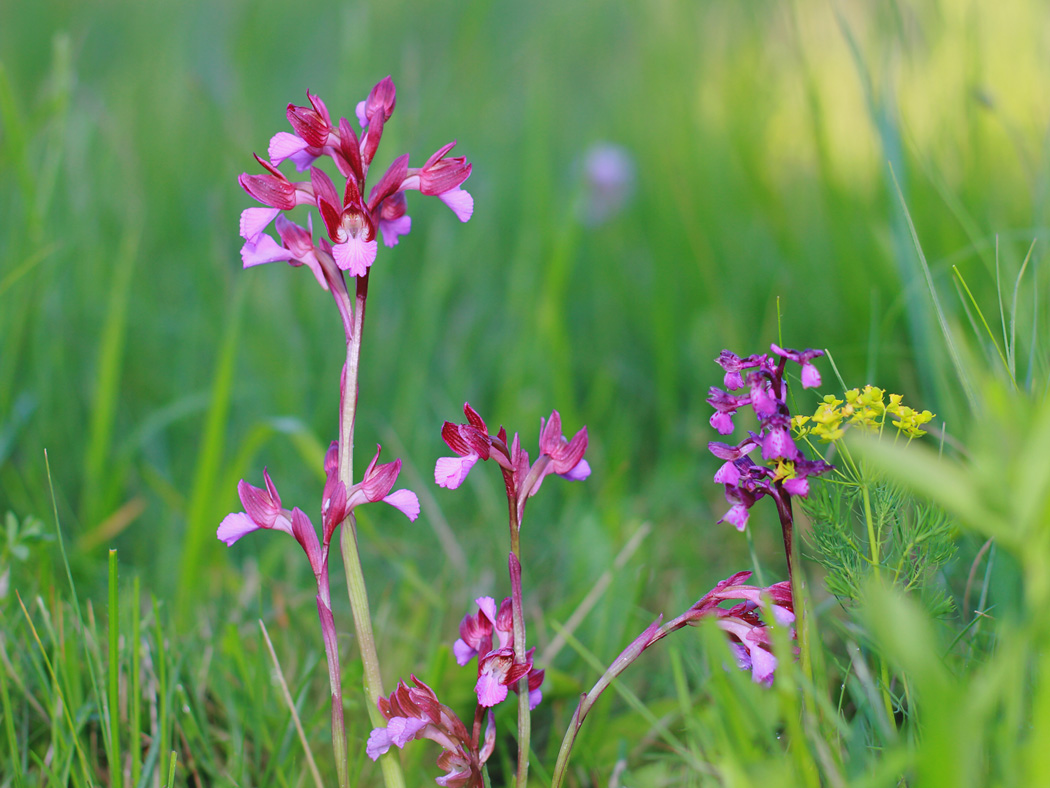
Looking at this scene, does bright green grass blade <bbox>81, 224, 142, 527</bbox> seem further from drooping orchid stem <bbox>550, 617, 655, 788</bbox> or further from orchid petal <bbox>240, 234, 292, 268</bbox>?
drooping orchid stem <bbox>550, 617, 655, 788</bbox>

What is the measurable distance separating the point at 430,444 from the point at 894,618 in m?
1.96

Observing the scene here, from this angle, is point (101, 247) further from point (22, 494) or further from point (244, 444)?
point (244, 444)

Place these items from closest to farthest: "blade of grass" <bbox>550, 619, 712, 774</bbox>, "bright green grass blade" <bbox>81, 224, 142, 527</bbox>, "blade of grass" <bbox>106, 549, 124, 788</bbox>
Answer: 1. "blade of grass" <bbox>550, 619, 712, 774</bbox>
2. "blade of grass" <bbox>106, 549, 124, 788</bbox>
3. "bright green grass blade" <bbox>81, 224, 142, 527</bbox>

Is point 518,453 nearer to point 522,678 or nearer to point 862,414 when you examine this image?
point 522,678

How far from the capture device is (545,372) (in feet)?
8.29

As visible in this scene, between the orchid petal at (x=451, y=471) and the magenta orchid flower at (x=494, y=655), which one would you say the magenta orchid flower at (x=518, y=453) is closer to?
the orchid petal at (x=451, y=471)

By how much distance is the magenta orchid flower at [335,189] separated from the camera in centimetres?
89

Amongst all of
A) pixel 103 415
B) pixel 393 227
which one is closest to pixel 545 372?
pixel 103 415

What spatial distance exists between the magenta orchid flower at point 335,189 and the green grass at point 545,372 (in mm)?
462

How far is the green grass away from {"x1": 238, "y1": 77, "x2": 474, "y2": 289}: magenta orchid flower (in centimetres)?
46

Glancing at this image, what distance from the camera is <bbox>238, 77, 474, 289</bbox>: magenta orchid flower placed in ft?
2.93

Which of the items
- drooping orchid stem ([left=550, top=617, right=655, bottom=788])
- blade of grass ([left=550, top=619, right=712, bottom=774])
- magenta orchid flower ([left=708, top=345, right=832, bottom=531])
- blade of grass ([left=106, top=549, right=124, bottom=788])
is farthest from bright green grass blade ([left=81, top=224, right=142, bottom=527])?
magenta orchid flower ([left=708, top=345, right=832, bottom=531])

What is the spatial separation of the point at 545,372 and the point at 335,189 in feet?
5.31

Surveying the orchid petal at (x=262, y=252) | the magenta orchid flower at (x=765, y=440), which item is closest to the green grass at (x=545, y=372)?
the magenta orchid flower at (x=765, y=440)
